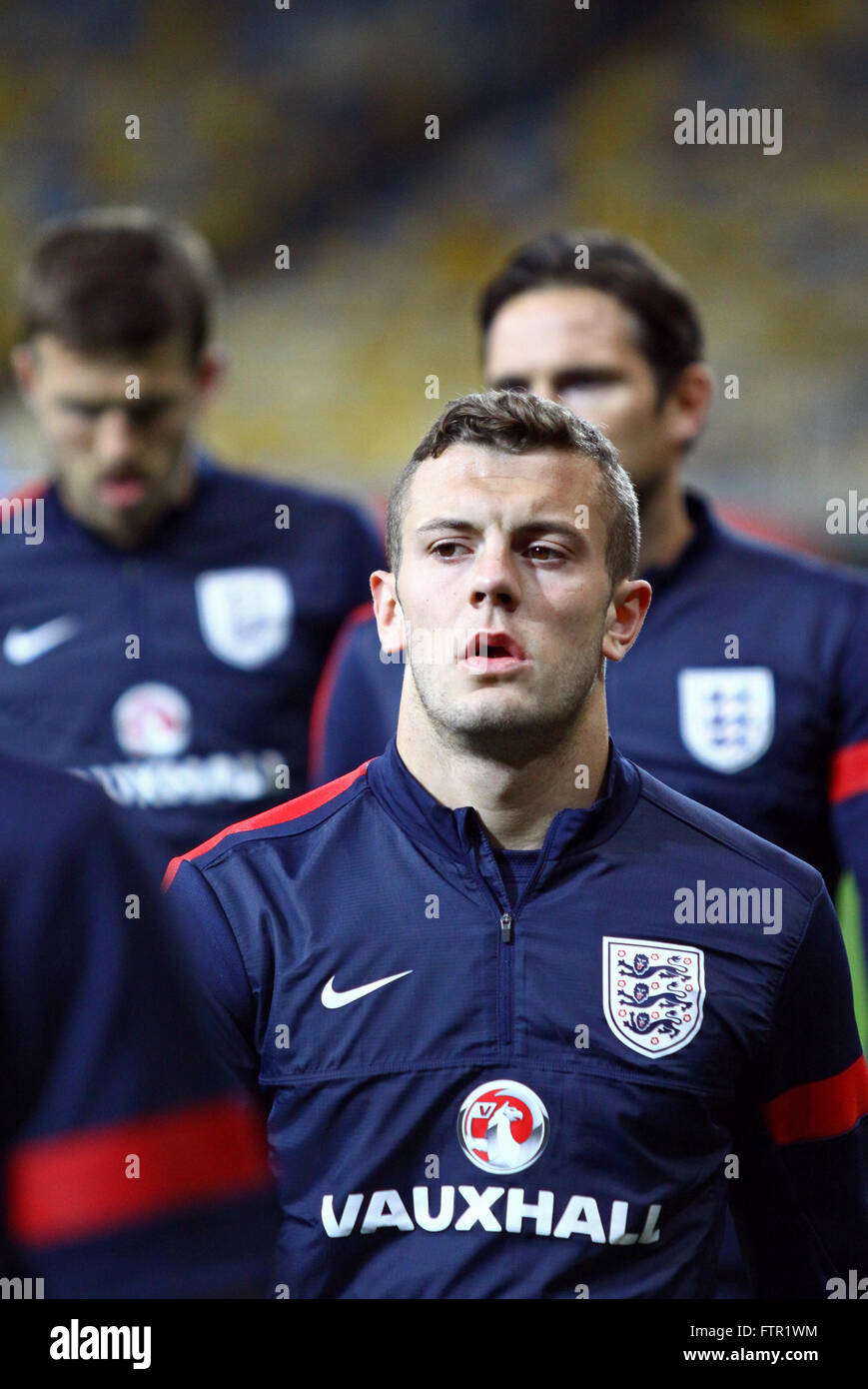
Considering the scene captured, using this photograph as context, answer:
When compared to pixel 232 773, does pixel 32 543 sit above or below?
above

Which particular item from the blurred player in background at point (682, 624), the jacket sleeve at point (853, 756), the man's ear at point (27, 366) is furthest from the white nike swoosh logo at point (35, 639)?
the jacket sleeve at point (853, 756)

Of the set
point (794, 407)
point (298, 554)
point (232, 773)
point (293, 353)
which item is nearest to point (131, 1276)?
point (232, 773)

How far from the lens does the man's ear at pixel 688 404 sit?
2605mm

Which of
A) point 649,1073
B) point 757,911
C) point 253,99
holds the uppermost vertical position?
point 253,99

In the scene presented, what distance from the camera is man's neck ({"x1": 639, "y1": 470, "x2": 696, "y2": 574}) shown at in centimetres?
244

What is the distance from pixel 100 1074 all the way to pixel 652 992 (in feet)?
→ 2.56

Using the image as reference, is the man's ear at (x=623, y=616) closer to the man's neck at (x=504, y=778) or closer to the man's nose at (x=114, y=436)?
the man's neck at (x=504, y=778)

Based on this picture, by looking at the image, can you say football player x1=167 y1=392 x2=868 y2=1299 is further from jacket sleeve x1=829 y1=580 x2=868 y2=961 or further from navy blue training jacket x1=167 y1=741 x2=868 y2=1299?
jacket sleeve x1=829 y1=580 x2=868 y2=961

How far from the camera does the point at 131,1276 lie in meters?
0.91

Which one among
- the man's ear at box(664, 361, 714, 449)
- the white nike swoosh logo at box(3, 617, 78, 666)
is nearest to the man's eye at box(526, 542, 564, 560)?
the man's ear at box(664, 361, 714, 449)

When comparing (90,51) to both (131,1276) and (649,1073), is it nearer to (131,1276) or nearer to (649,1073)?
(649,1073)

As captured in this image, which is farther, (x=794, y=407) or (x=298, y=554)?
(x=794, y=407)

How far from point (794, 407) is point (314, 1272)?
5.27 meters

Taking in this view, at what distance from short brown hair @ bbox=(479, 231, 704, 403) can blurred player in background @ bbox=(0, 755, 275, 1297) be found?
1802 mm
